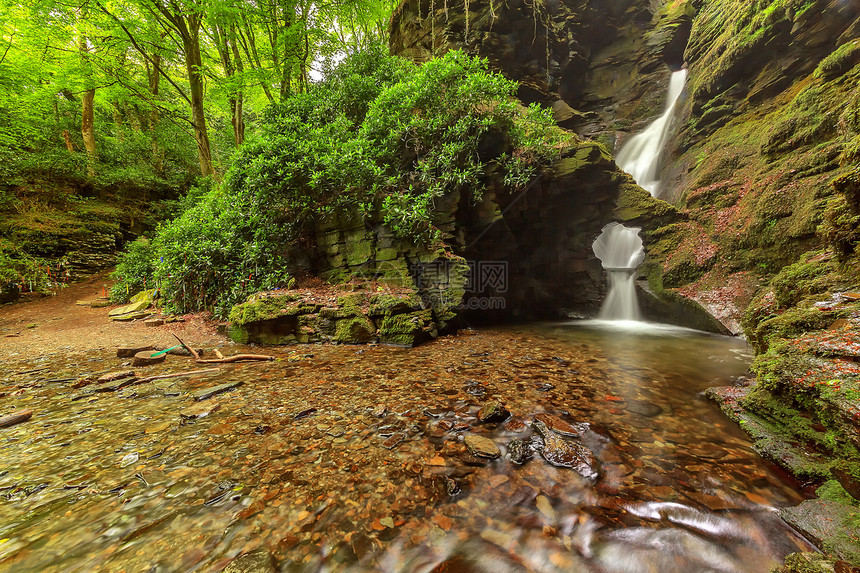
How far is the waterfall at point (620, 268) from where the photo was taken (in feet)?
39.0

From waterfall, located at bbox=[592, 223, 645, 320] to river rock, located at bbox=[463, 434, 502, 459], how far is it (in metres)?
12.0

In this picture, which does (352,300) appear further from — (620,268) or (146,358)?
(620,268)

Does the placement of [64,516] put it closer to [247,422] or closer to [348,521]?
[247,422]

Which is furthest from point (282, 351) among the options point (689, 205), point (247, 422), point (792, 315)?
point (689, 205)

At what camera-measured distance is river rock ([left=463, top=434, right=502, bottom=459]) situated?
248 cm

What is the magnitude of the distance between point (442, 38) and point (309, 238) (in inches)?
429

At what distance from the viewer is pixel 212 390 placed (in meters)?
3.58

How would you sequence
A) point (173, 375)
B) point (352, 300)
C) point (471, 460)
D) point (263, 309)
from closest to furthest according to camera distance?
point (471, 460) < point (173, 375) < point (263, 309) < point (352, 300)

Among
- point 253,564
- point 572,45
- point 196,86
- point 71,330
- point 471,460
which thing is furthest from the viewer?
point 572,45

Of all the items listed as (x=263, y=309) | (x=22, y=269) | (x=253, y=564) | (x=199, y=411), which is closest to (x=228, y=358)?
(x=263, y=309)

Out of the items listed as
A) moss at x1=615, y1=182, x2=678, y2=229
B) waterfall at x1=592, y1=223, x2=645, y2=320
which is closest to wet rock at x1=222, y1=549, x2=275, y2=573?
waterfall at x1=592, y1=223, x2=645, y2=320

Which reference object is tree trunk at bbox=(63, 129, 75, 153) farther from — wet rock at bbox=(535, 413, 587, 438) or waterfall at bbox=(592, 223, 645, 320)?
waterfall at bbox=(592, 223, 645, 320)

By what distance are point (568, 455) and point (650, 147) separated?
19.8 meters

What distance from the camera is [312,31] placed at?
34.9ft
